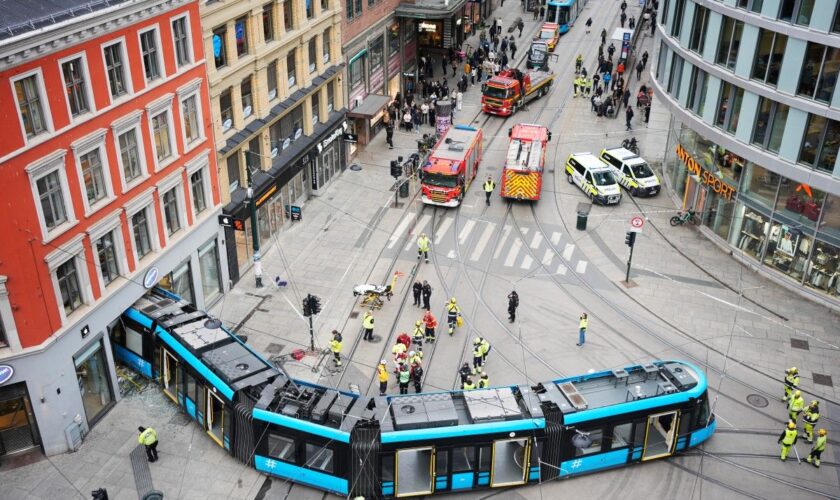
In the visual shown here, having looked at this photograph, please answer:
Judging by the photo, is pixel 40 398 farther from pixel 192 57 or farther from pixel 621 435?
pixel 621 435

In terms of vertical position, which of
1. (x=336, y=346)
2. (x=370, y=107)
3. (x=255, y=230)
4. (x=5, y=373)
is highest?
(x=370, y=107)

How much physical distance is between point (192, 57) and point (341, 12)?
56.5 feet

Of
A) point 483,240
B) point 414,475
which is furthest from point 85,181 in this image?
point 483,240

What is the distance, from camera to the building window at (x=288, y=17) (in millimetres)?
43016

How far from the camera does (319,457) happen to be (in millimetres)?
26859

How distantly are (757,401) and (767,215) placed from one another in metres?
11.9

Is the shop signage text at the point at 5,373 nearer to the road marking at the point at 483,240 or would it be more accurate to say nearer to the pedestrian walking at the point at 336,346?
the pedestrian walking at the point at 336,346

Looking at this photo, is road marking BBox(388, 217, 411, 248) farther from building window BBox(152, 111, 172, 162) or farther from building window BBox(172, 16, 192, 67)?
building window BBox(172, 16, 192, 67)

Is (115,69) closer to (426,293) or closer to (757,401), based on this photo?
(426,293)

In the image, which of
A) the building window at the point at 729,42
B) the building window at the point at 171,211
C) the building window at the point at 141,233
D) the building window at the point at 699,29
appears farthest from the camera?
the building window at the point at 699,29

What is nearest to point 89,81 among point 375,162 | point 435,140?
point 375,162

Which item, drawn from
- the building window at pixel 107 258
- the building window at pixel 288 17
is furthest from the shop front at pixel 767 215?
the building window at pixel 107 258

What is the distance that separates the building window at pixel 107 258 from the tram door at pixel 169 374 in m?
3.52

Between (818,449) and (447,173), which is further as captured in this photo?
(447,173)
